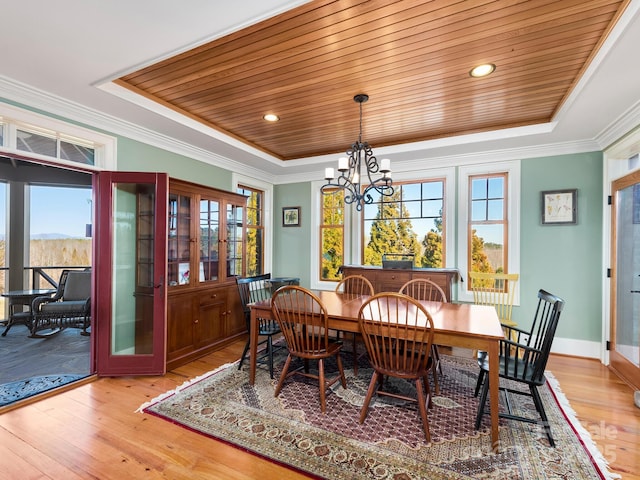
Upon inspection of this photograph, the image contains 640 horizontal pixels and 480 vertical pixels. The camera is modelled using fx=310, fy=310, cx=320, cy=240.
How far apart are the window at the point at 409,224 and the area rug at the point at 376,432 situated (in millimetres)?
1929

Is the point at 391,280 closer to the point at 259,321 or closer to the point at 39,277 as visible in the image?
the point at 259,321

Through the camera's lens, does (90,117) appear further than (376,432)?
Yes

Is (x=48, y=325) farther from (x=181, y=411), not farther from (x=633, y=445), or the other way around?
(x=633, y=445)

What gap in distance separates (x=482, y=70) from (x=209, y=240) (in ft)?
11.0

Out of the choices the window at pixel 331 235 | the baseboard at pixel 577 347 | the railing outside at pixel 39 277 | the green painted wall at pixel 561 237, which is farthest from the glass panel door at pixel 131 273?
the baseboard at pixel 577 347

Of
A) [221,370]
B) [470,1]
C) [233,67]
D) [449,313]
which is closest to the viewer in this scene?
[470,1]

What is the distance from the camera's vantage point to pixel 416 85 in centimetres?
269

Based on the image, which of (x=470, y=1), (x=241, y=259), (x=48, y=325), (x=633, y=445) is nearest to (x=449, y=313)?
(x=633, y=445)

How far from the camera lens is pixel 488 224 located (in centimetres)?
416

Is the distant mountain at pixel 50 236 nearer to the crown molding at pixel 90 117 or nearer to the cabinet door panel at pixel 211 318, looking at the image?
the crown molding at pixel 90 117

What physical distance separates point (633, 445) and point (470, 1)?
3008mm

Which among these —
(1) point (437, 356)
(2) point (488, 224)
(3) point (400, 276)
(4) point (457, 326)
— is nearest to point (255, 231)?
(3) point (400, 276)

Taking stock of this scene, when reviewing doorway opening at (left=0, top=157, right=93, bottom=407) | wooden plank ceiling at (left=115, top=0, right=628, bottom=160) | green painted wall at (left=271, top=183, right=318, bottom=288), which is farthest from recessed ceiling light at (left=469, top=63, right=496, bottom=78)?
doorway opening at (left=0, top=157, right=93, bottom=407)

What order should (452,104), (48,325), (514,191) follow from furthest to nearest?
(48,325) → (514,191) → (452,104)
